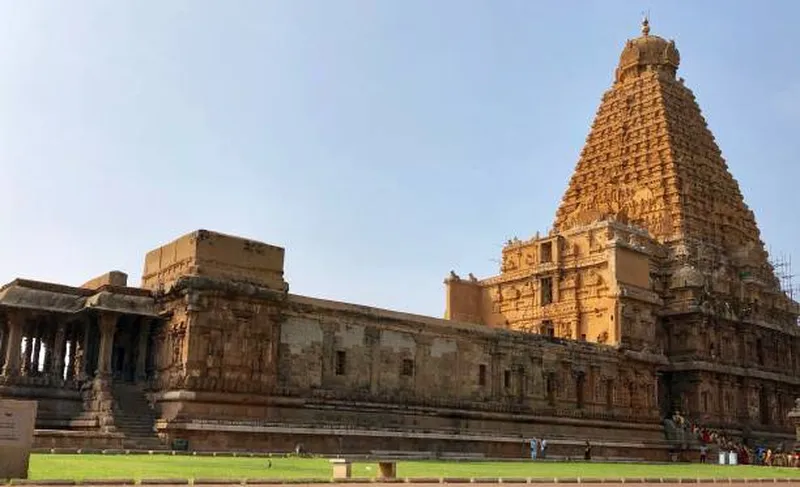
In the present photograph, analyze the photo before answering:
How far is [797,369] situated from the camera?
66812 millimetres

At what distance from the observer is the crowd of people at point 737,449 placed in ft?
163

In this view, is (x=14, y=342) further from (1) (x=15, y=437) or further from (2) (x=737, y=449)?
(2) (x=737, y=449)

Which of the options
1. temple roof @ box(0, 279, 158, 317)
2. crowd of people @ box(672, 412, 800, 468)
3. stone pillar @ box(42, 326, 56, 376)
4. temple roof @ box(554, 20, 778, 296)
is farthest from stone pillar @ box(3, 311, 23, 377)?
temple roof @ box(554, 20, 778, 296)

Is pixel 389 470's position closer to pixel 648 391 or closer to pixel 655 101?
pixel 648 391

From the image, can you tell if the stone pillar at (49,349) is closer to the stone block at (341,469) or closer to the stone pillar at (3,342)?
the stone pillar at (3,342)

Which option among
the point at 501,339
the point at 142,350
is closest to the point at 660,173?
the point at 501,339

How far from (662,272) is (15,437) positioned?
2065 inches

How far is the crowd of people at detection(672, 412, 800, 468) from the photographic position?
49.8 meters

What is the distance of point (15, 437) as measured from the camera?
16.4m

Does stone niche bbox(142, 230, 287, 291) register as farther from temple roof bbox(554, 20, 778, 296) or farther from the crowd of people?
temple roof bbox(554, 20, 778, 296)

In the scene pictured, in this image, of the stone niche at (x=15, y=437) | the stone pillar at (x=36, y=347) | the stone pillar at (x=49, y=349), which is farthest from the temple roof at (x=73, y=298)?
the stone niche at (x=15, y=437)

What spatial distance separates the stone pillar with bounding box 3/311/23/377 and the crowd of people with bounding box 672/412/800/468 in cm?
3739

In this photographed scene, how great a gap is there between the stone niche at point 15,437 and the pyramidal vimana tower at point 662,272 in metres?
41.3

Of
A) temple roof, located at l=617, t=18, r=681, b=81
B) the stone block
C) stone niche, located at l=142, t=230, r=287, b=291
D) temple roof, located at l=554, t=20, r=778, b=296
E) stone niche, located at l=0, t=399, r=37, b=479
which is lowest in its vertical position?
the stone block
